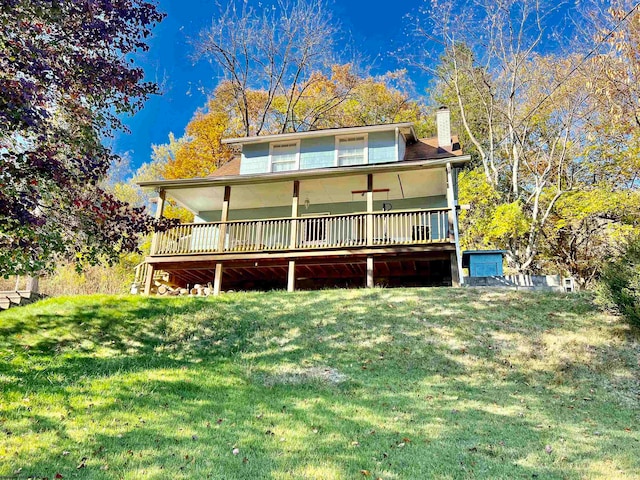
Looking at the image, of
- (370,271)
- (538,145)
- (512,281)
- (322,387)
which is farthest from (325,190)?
(538,145)

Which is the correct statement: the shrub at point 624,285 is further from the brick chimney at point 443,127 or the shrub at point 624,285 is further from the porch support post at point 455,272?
the brick chimney at point 443,127

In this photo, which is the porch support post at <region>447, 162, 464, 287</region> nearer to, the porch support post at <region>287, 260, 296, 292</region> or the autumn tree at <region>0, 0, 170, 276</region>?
the porch support post at <region>287, 260, 296, 292</region>

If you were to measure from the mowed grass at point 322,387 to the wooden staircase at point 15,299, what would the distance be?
51.1 inches

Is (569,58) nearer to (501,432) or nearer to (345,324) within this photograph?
(345,324)

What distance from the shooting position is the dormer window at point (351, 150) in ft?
56.2

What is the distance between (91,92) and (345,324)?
6.43m

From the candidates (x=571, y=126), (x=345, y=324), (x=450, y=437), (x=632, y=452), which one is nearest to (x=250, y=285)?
(x=345, y=324)

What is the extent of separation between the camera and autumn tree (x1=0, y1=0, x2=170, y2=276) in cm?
706

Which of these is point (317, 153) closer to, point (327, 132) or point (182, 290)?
point (327, 132)

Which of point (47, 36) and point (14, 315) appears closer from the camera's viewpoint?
point (47, 36)

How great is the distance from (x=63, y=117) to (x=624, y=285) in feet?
35.0

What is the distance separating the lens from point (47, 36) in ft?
27.0

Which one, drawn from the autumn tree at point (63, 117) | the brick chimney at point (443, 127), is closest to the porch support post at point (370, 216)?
the brick chimney at point (443, 127)

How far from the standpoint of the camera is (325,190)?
1678cm
